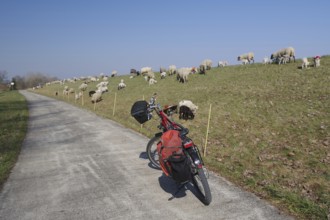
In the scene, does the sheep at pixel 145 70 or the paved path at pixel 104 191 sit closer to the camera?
the paved path at pixel 104 191

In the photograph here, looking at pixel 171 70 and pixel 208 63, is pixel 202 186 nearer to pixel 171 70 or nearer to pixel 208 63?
pixel 208 63

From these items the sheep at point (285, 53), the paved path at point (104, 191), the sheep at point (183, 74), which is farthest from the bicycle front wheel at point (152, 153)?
the sheep at point (285, 53)

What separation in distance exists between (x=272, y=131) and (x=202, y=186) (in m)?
8.12

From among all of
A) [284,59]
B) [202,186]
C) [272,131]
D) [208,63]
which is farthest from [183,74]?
[202,186]

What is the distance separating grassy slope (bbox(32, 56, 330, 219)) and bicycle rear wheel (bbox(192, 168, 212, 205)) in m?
1.57

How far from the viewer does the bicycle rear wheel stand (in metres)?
6.59

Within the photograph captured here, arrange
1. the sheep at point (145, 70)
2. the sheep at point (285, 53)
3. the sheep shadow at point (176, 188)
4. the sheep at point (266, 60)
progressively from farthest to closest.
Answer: the sheep at point (145, 70)
the sheep at point (266, 60)
the sheep at point (285, 53)
the sheep shadow at point (176, 188)

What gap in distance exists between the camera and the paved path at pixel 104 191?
21.3 ft

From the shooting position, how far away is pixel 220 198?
23.3ft

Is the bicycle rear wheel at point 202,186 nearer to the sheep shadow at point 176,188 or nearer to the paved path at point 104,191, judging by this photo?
the paved path at point 104,191

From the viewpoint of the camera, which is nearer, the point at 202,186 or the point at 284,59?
the point at 202,186

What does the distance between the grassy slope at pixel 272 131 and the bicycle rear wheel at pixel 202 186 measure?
157 centimetres

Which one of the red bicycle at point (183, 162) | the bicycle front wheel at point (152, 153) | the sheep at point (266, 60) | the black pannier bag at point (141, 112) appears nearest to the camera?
the red bicycle at point (183, 162)

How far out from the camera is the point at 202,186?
678 centimetres
